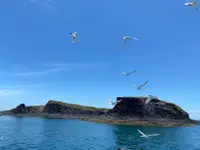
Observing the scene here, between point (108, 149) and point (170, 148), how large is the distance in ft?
56.5

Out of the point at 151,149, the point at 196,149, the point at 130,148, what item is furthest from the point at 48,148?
the point at 196,149

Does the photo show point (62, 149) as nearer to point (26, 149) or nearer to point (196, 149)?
point (26, 149)

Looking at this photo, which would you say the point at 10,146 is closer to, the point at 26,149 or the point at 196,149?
the point at 26,149

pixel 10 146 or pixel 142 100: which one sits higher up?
pixel 142 100

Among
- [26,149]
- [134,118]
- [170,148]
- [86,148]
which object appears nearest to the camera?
[26,149]

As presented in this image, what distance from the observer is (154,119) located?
19675cm

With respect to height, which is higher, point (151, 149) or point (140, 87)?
point (140, 87)

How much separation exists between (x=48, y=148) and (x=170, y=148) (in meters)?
30.3

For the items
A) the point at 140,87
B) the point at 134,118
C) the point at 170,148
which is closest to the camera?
the point at 140,87

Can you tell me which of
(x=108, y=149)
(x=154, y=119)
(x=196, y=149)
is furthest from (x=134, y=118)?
(x=108, y=149)

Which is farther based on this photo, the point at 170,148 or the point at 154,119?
the point at 154,119

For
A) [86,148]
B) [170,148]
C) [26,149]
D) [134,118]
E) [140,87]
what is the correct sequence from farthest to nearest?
[134,118] < [170,148] < [86,148] < [26,149] < [140,87]

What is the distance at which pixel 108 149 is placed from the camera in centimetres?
6500

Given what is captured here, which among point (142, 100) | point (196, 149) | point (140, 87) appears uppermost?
point (142, 100)
